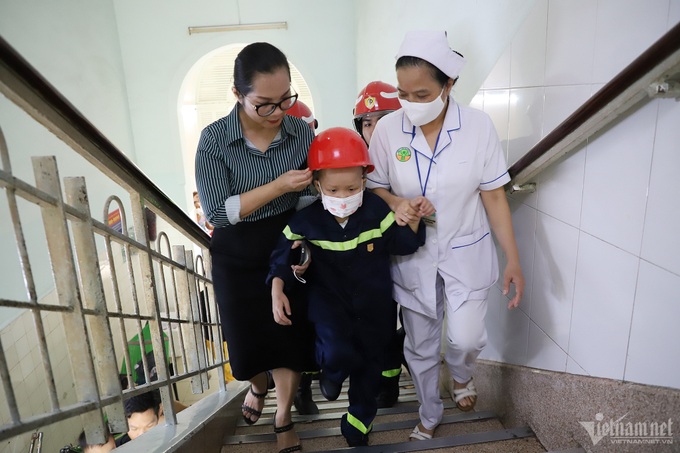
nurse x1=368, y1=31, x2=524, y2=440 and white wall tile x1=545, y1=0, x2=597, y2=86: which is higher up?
white wall tile x1=545, y1=0, x2=597, y2=86

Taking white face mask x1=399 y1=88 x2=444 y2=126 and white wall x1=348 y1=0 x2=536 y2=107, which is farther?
white wall x1=348 y1=0 x2=536 y2=107

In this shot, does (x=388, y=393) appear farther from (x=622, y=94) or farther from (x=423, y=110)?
(x=622, y=94)

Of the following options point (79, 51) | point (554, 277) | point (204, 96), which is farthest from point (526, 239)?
point (204, 96)

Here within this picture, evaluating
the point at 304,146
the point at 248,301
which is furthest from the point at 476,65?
the point at 248,301

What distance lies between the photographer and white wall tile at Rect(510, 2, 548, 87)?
1.59m

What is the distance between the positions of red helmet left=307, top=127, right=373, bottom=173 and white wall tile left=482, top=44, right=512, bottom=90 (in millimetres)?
815

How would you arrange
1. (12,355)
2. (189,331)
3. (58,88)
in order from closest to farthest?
(189,331) → (12,355) → (58,88)

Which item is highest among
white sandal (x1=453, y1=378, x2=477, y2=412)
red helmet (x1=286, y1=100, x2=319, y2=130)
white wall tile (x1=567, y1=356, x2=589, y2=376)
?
red helmet (x1=286, y1=100, x2=319, y2=130)

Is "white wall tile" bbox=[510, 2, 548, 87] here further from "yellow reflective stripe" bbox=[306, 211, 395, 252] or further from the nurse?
"yellow reflective stripe" bbox=[306, 211, 395, 252]

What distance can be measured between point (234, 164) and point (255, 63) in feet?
1.28

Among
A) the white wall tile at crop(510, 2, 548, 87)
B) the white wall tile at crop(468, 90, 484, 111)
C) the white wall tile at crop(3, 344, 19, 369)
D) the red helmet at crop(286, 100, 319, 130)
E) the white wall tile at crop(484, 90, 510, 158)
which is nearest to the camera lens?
the white wall tile at crop(510, 2, 548, 87)

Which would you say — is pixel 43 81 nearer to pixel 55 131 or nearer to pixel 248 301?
pixel 55 131

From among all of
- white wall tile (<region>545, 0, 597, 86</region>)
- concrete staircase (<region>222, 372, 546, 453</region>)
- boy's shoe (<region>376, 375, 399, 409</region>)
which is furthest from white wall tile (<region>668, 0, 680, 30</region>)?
boy's shoe (<region>376, 375, 399, 409</region>)

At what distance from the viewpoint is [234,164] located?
1.64 meters
